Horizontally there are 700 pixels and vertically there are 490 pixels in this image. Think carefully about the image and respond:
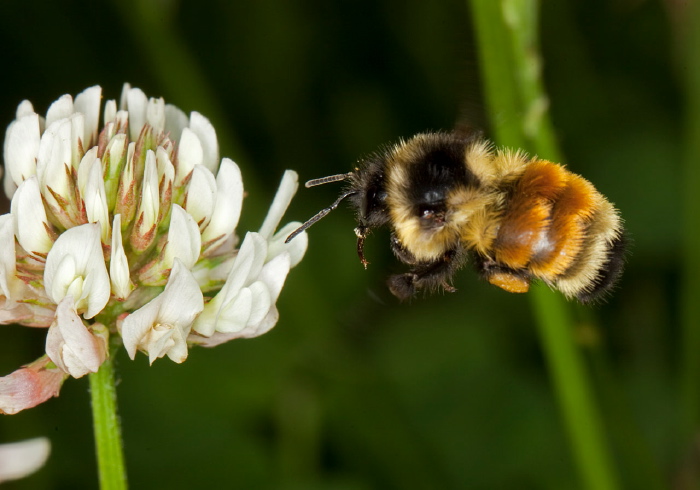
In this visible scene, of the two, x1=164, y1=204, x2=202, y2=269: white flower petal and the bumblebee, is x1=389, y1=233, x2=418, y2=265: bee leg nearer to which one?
the bumblebee

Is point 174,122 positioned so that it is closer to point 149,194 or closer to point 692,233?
point 149,194

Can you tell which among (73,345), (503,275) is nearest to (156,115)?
(73,345)

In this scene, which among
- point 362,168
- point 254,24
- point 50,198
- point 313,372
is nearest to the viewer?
point 50,198

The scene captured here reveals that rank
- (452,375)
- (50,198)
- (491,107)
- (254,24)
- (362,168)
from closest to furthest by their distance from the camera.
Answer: (50,198) → (362,168) → (491,107) → (452,375) → (254,24)

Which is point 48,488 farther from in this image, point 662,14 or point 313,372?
point 662,14

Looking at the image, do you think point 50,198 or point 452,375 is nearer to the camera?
point 50,198

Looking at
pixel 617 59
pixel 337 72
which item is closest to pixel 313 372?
pixel 337 72

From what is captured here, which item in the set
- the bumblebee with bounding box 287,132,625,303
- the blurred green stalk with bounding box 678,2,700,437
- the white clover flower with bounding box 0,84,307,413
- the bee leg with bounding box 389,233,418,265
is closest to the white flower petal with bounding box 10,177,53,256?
the white clover flower with bounding box 0,84,307,413
